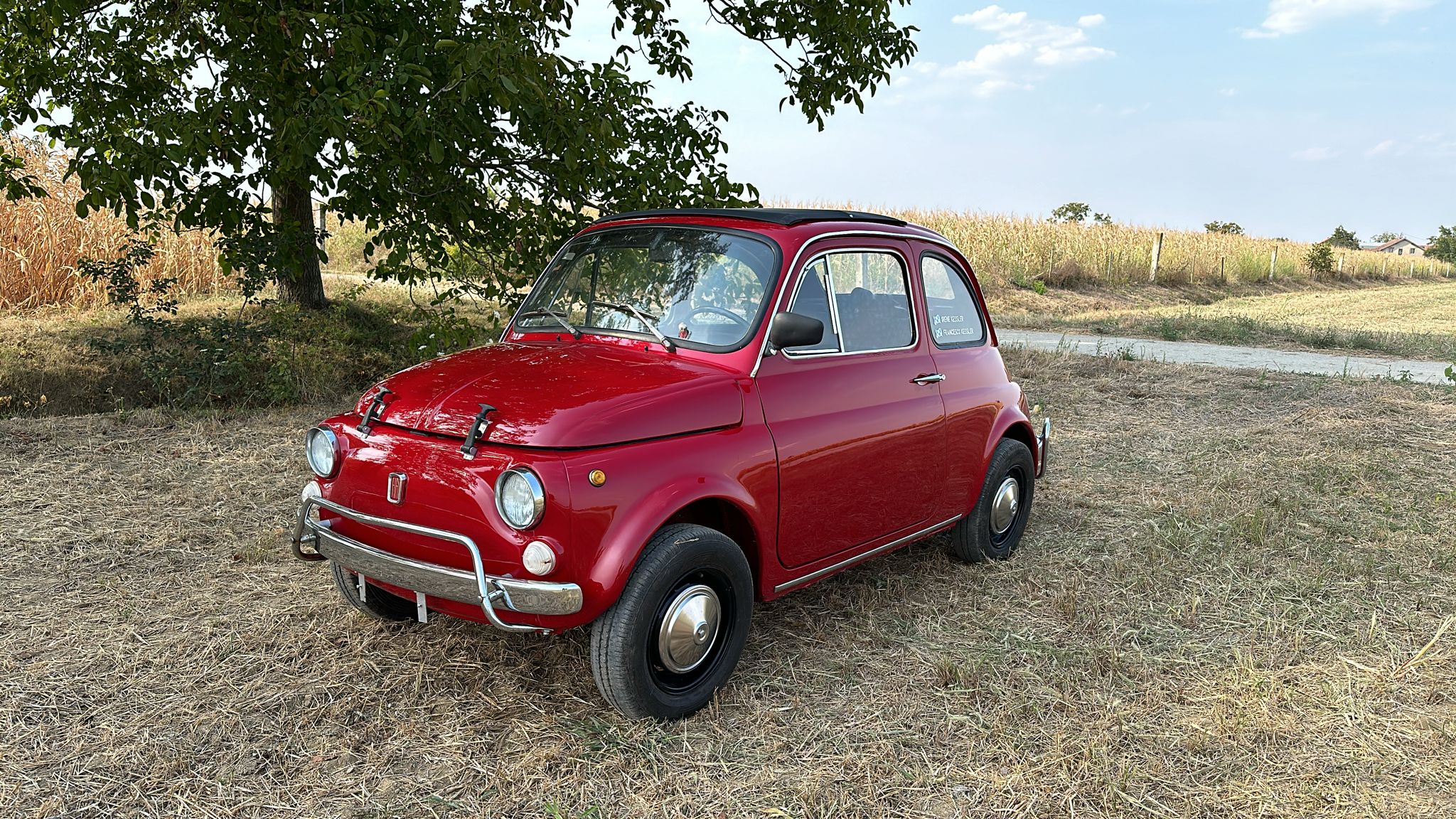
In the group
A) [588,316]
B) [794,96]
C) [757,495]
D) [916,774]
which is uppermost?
[794,96]

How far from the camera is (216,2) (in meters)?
7.31

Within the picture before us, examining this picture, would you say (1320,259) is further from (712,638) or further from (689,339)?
(712,638)

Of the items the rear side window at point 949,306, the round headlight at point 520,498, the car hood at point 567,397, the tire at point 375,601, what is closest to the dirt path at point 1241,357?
the rear side window at point 949,306

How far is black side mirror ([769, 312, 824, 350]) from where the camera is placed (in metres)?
3.96

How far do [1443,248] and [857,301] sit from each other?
67065mm

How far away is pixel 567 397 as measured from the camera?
3.48 metres

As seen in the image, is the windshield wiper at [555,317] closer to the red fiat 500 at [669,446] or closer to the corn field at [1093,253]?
the red fiat 500 at [669,446]

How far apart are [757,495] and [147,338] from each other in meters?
7.85

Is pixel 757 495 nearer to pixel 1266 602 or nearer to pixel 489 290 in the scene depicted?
pixel 1266 602

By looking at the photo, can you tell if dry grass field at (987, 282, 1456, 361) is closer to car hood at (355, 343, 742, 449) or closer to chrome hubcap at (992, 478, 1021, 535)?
chrome hubcap at (992, 478, 1021, 535)

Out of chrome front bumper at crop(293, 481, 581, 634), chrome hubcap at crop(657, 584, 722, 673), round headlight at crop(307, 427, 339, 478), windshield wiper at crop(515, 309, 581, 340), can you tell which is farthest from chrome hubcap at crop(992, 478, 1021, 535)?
round headlight at crop(307, 427, 339, 478)

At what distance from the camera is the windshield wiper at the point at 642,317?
4121 millimetres

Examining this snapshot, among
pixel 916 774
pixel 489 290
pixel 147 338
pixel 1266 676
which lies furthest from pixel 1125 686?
pixel 147 338

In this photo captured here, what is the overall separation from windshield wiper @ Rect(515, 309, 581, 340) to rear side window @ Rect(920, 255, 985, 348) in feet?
5.91
